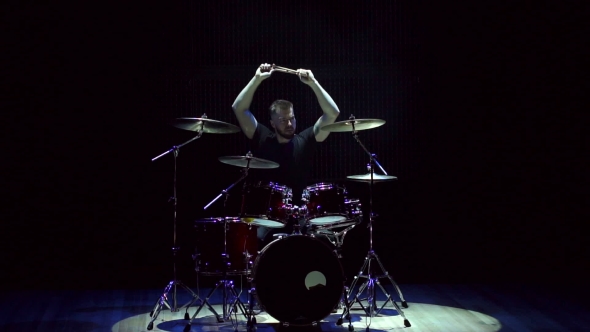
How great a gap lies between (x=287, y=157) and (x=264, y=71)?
0.77m

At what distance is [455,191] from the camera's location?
309 inches

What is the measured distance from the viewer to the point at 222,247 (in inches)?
230

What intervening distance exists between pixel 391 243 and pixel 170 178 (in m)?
2.29

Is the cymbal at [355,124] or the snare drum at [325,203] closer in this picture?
the snare drum at [325,203]

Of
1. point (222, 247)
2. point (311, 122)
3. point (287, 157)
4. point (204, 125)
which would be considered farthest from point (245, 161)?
point (311, 122)

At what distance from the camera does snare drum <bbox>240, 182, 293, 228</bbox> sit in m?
5.67

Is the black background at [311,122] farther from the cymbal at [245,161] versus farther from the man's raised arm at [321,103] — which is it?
the cymbal at [245,161]

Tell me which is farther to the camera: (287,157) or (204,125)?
(287,157)

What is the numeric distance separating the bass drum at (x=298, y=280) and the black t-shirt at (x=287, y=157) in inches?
35.4

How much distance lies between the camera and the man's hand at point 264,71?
626cm

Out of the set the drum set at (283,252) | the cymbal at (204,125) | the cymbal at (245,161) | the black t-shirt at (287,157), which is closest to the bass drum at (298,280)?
the drum set at (283,252)

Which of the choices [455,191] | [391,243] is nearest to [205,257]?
[391,243]

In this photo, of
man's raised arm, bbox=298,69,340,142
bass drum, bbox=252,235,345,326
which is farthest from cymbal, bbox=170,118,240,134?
bass drum, bbox=252,235,345,326

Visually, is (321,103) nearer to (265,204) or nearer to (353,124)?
(353,124)
